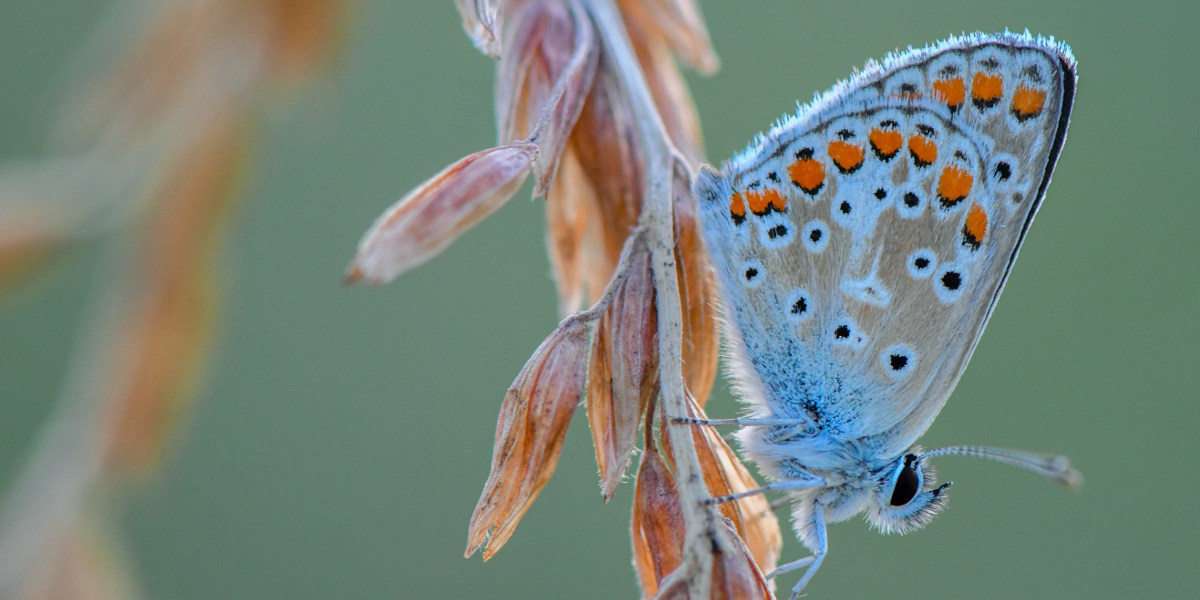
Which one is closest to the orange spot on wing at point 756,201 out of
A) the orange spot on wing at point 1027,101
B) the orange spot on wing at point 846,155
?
the orange spot on wing at point 846,155

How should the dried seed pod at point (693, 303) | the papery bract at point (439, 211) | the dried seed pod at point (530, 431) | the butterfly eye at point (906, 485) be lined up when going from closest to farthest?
1. the papery bract at point (439, 211)
2. the dried seed pod at point (530, 431)
3. the dried seed pod at point (693, 303)
4. the butterfly eye at point (906, 485)

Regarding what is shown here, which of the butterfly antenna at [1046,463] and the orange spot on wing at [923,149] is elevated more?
the orange spot on wing at [923,149]

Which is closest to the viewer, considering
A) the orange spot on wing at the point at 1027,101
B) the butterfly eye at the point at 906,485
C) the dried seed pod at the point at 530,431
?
the dried seed pod at the point at 530,431

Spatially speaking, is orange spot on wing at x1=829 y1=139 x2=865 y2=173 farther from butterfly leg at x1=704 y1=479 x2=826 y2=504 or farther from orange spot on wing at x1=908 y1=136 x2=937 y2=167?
butterfly leg at x1=704 y1=479 x2=826 y2=504

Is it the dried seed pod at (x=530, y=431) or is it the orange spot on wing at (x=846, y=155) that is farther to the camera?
the orange spot on wing at (x=846, y=155)

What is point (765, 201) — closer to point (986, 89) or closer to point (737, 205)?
point (737, 205)

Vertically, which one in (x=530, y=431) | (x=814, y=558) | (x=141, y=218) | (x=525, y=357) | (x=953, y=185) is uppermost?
(x=525, y=357)

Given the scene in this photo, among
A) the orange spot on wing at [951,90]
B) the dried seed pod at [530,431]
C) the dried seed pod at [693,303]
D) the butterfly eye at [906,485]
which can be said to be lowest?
the butterfly eye at [906,485]

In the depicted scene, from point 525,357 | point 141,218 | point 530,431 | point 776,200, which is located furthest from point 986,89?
point 525,357

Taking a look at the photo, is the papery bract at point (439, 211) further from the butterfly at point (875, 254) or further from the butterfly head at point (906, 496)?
the butterfly head at point (906, 496)
